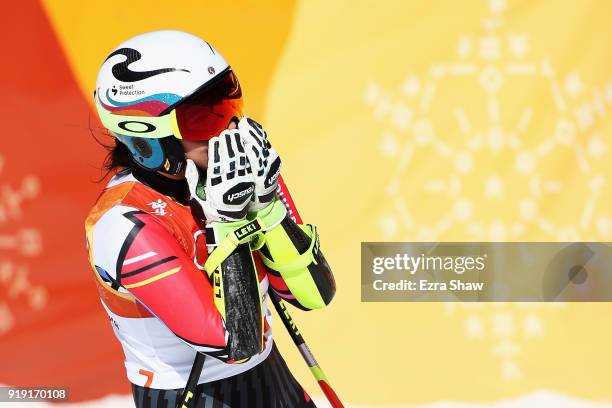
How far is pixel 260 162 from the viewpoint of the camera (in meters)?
1.79

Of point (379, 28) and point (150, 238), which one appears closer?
point (150, 238)

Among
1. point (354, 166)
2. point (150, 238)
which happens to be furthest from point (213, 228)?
point (354, 166)

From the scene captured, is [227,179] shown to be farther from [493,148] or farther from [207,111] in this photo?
[493,148]

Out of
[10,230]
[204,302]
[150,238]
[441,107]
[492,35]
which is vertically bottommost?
[204,302]

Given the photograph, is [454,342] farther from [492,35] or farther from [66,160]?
[66,160]

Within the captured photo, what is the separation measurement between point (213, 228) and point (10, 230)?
185cm

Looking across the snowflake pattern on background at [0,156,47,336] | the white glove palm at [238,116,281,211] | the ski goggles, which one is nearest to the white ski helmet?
the ski goggles

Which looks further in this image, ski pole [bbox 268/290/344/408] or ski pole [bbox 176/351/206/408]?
ski pole [bbox 268/290/344/408]

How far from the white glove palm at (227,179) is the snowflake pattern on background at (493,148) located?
161cm

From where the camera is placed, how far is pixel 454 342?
341cm

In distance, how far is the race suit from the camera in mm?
1765

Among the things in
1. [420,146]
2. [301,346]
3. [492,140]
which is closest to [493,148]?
[492,140]

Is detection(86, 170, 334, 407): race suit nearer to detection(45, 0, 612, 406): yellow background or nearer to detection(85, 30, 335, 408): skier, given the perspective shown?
detection(85, 30, 335, 408): skier

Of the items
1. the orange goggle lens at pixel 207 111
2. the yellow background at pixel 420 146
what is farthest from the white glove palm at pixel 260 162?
the yellow background at pixel 420 146
